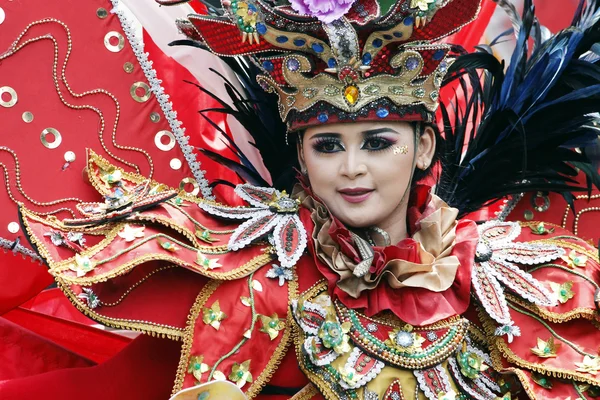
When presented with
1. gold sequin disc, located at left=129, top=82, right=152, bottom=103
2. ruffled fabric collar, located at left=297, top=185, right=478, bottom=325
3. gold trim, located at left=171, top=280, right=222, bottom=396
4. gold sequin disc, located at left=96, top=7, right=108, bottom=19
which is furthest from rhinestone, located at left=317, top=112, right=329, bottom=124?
gold sequin disc, located at left=96, top=7, right=108, bottom=19

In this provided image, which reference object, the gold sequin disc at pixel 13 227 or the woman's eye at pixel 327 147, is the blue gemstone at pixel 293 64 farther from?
the gold sequin disc at pixel 13 227

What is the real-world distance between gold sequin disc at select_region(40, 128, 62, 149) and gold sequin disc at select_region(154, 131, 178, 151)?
0.33 meters

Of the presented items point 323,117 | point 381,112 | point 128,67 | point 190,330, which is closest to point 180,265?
point 190,330

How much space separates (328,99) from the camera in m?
2.38

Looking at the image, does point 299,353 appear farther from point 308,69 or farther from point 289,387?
point 308,69

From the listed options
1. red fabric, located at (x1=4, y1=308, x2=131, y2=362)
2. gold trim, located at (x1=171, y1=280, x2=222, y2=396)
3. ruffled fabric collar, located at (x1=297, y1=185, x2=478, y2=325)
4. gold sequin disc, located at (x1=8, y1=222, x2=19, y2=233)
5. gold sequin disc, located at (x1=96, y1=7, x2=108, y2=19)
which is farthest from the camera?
red fabric, located at (x1=4, y1=308, x2=131, y2=362)

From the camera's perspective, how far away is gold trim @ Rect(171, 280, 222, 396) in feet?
7.35

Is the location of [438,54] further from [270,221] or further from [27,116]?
[27,116]

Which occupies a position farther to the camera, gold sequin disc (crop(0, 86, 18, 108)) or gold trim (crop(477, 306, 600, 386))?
gold sequin disc (crop(0, 86, 18, 108))

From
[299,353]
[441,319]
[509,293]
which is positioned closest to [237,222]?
[299,353]

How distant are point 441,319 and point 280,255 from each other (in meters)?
0.45

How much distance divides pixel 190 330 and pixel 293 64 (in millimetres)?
733

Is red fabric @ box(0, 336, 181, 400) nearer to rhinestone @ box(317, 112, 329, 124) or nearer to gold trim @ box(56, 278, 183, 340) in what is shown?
gold trim @ box(56, 278, 183, 340)

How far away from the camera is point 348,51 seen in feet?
7.65
